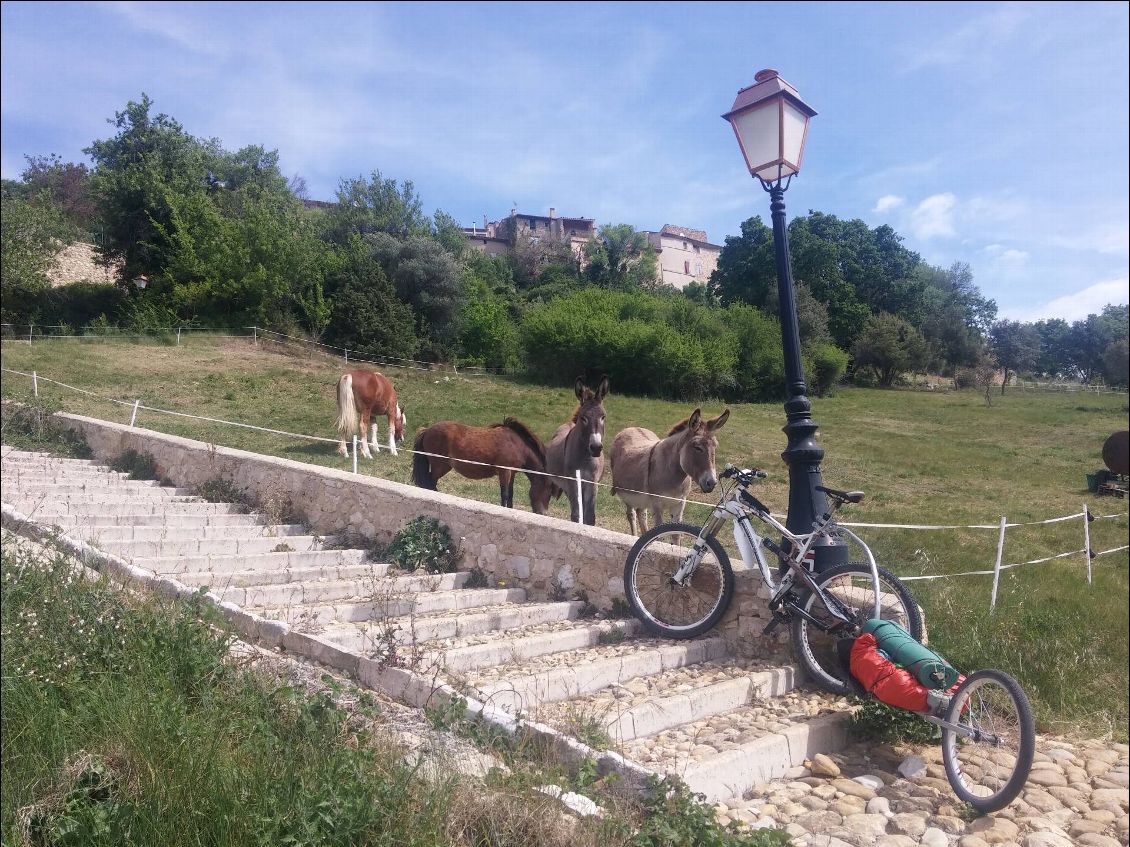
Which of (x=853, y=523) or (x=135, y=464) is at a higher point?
(x=853, y=523)

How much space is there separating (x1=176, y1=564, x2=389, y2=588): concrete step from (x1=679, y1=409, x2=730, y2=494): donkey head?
275cm

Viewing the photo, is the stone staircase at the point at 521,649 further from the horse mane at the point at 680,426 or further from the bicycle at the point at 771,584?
the horse mane at the point at 680,426

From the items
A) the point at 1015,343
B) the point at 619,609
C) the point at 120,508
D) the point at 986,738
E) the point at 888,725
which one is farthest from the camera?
the point at 120,508

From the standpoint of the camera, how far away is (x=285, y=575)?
20.2 feet

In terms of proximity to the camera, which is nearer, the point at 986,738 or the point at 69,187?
the point at 986,738

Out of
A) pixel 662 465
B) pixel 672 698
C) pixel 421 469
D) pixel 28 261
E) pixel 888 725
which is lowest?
pixel 888 725

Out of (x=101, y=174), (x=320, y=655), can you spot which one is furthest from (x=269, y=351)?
(x=320, y=655)

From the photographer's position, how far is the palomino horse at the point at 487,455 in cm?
941

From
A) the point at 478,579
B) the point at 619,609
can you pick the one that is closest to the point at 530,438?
the point at 478,579

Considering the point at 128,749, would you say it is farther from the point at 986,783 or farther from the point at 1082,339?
the point at 1082,339

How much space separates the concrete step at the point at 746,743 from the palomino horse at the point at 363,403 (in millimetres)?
7095

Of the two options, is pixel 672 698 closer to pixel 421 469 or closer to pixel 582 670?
pixel 582 670

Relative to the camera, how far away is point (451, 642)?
15.8 ft

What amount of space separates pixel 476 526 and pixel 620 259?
8.61 feet
